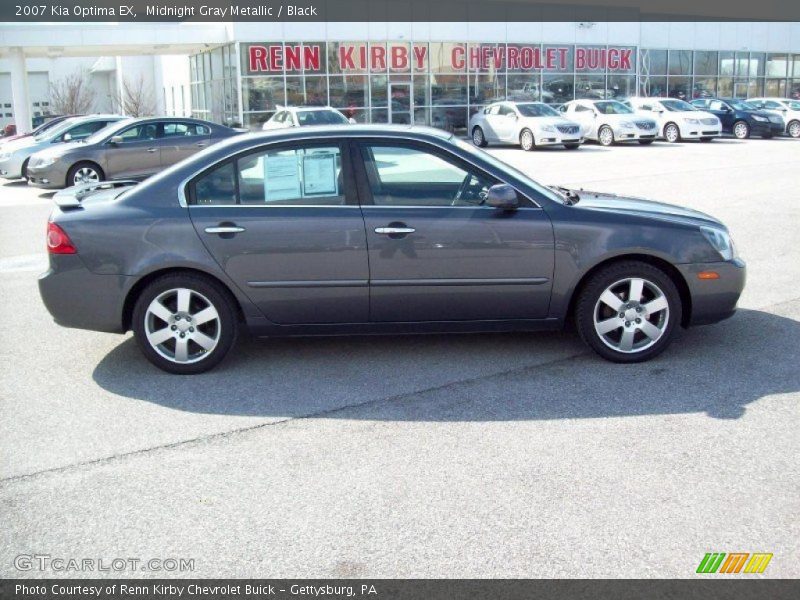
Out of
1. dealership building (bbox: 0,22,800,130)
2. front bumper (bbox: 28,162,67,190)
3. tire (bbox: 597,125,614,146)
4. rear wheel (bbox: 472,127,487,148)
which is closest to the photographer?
front bumper (bbox: 28,162,67,190)

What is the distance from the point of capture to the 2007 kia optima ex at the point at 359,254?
17.9ft

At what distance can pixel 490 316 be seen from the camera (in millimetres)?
5648

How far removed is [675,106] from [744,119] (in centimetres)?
297

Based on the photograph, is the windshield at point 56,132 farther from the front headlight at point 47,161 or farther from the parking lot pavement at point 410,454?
the parking lot pavement at point 410,454

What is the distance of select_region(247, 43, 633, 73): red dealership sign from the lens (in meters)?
33.4

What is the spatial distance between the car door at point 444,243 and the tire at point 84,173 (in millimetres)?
12118

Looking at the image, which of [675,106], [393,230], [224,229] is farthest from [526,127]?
[224,229]

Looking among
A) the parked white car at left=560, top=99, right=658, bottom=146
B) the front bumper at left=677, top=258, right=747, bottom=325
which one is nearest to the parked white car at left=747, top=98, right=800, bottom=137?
the parked white car at left=560, top=99, right=658, bottom=146

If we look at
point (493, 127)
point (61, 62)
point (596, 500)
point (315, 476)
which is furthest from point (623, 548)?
point (61, 62)

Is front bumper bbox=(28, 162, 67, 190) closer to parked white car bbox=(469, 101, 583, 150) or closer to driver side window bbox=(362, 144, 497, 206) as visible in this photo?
driver side window bbox=(362, 144, 497, 206)

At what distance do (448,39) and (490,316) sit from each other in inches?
1248

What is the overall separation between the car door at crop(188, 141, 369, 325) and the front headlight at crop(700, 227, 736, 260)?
2299mm

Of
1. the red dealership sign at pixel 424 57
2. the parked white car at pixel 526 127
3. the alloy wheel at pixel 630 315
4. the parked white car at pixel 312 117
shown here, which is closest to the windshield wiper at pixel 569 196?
the alloy wheel at pixel 630 315
